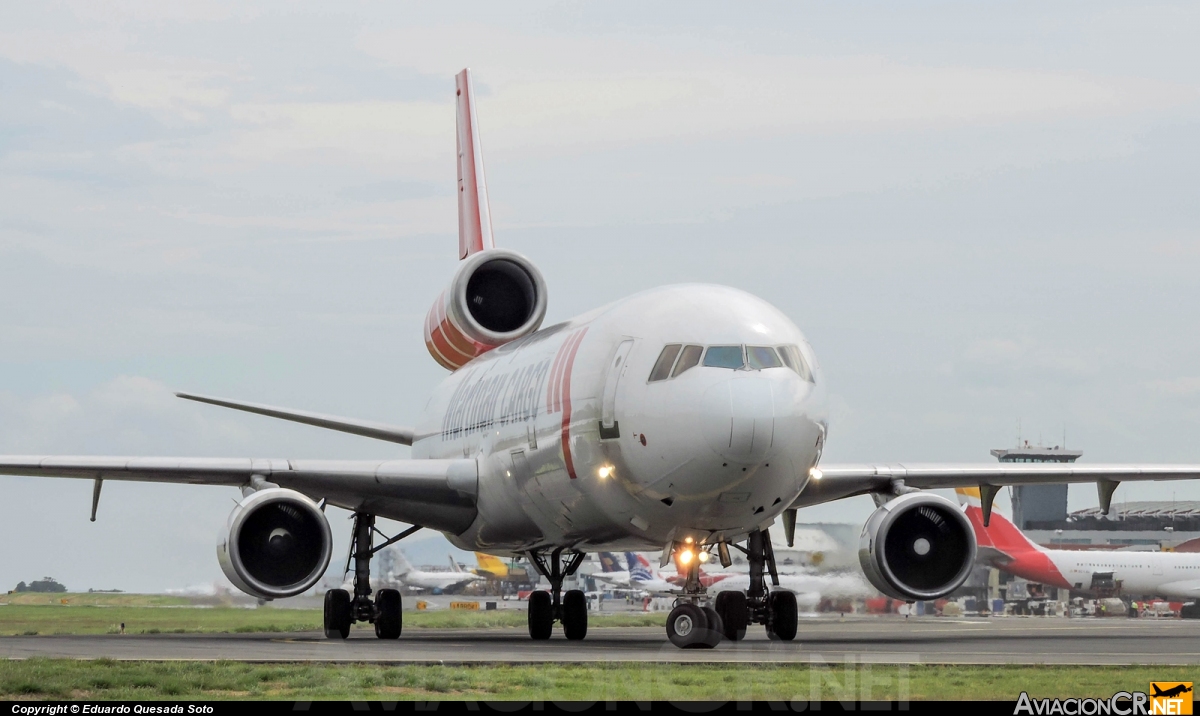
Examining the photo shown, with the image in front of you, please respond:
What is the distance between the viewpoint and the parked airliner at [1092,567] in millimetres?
55500

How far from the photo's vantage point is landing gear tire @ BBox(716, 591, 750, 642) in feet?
61.1

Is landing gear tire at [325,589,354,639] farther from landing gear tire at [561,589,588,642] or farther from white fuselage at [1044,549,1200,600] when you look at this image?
white fuselage at [1044,549,1200,600]

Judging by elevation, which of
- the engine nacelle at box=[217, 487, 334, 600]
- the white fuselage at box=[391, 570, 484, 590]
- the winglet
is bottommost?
the engine nacelle at box=[217, 487, 334, 600]

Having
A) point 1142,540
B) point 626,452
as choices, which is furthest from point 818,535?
point 1142,540

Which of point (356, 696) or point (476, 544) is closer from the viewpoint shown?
point (356, 696)

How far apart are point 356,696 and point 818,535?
18406 mm

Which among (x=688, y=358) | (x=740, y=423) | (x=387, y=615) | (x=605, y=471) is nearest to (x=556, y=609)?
(x=387, y=615)

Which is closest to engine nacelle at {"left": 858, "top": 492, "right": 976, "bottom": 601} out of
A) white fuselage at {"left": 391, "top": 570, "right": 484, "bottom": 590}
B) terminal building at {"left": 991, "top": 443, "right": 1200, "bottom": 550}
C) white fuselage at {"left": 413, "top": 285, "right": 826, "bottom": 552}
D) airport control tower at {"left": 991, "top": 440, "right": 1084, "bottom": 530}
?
white fuselage at {"left": 413, "top": 285, "right": 826, "bottom": 552}

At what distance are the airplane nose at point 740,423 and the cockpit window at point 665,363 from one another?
0.87 metres

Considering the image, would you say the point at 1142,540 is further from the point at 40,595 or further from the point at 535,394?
the point at 535,394

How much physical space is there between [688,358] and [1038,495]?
4106 inches

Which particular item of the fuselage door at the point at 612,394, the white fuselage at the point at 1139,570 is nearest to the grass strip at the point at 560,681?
the fuselage door at the point at 612,394

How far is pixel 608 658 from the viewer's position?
1493 centimetres

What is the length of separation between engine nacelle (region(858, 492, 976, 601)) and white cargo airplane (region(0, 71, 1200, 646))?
28 mm
